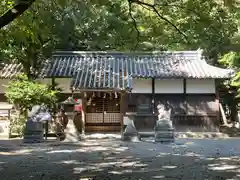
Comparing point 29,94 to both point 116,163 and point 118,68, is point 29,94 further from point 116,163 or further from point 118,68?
point 116,163

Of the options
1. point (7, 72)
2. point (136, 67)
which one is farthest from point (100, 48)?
point (7, 72)

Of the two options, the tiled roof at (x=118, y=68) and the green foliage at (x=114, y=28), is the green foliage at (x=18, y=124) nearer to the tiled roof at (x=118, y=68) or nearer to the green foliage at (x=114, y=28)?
the tiled roof at (x=118, y=68)

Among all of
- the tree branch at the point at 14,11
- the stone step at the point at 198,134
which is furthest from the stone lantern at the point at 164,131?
the tree branch at the point at 14,11

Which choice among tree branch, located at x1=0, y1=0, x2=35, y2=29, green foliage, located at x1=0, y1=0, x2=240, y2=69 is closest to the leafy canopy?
green foliage, located at x1=0, y1=0, x2=240, y2=69

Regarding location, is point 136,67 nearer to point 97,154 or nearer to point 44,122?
point 44,122

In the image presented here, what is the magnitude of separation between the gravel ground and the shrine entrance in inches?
262

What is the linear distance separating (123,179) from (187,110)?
13.2 meters

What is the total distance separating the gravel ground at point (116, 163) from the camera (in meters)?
8.21

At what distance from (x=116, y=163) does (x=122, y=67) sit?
12.1 m

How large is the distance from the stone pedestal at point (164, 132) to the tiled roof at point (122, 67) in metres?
3.36

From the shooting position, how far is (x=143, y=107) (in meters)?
20.4

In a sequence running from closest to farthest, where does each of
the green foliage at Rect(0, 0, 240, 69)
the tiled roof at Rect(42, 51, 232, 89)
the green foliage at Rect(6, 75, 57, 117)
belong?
the green foliage at Rect(0, 0, 240, 69), the green foliage at Rect(6, 75, 57, 117), the tiled roof at Rect(42, 51, 232, 89)

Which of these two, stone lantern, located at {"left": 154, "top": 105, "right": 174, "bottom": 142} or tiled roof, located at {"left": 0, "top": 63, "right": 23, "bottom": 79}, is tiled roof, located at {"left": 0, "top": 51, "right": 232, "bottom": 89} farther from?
stone lantern, located at {"left": 154, "top": 105, "right": 174, "bottom": 142}

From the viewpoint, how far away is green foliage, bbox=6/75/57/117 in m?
18.0
